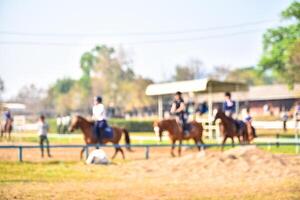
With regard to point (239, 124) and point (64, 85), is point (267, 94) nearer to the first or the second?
point (239, 124)

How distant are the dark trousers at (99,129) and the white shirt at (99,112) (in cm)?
29

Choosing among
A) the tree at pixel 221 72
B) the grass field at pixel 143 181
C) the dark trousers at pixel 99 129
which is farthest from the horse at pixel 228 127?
the tree at pixel 221 72

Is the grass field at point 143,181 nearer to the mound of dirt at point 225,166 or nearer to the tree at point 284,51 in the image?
the mound of dirt at point 225,166

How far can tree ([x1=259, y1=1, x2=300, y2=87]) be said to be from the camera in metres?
61.8

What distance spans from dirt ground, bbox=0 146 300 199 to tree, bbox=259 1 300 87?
4158cm

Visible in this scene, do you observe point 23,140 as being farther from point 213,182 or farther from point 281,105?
point 281,105

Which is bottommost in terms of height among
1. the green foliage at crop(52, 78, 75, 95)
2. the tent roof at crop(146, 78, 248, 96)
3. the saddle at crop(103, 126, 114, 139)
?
the saddle at crop(103, 126, 114, 139)

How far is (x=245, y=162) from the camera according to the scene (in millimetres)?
18984

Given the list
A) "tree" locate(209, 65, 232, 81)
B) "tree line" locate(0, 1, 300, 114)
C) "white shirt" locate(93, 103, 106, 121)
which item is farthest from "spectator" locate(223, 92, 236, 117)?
"tree" locate(209, 65, 232, 81)

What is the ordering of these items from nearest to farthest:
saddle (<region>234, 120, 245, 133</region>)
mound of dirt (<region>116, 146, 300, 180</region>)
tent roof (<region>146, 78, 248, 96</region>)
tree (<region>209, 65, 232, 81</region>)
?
mound of dirt (<region>116, 146, 300, 180</region>) → saddle (<region>234, 120, 245, 133</region>) → tent roof (<region>146, 78, 248, 96</region>) → tree (<region>209, 65, 232, 81</region>)

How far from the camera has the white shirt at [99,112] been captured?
22.9 m

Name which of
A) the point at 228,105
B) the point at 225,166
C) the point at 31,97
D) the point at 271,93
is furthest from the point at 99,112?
the point at 31,97

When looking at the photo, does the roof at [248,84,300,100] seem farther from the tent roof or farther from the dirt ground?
the dirt ground

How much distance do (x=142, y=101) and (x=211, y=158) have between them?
238ft
